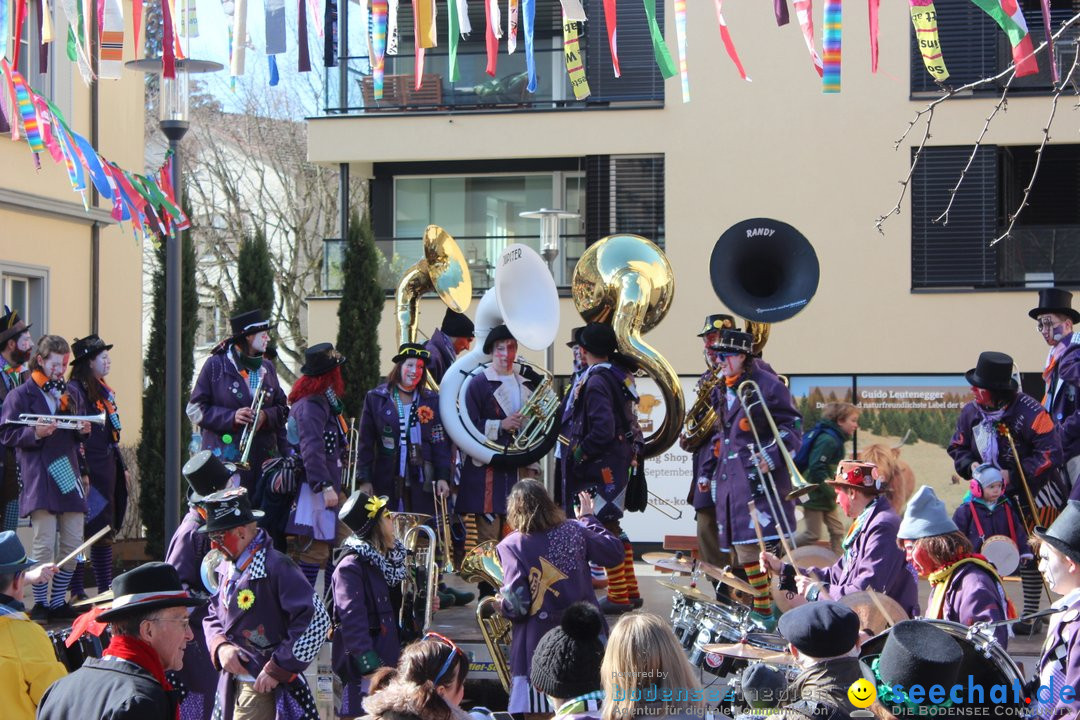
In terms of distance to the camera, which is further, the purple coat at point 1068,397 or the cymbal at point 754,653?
the purple coat at point 1068,397

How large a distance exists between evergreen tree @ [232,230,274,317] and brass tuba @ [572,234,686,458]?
848cm

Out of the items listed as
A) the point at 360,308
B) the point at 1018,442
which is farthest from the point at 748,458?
the point at 360,308

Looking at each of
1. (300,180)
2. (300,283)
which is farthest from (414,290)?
(300,180)

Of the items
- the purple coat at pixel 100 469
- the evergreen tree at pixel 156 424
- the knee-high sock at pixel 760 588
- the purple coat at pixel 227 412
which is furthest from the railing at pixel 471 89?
the knee-high sock at pixel 760 588

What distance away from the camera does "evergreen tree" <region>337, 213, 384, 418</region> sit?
18141 millimetres

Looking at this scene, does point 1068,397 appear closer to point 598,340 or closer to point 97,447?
point 598,340

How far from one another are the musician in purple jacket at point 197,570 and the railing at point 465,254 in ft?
40.0

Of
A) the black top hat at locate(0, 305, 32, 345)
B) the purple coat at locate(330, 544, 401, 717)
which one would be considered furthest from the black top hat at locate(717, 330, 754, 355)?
the black top hat at locate(0, 305, 32, 345)

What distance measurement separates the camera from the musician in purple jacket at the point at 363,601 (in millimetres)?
6684

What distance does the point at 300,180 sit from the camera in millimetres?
31594

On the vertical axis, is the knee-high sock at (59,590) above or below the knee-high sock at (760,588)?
below

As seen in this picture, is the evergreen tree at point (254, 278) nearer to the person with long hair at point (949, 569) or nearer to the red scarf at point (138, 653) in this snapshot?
the person with long hair at point (949, 569)

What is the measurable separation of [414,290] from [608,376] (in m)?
2.48

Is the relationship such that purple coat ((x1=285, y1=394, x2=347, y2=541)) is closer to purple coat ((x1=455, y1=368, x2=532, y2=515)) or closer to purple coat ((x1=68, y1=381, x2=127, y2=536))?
purple coat ((x1=455, y1=368, x2=532, y2=515))
